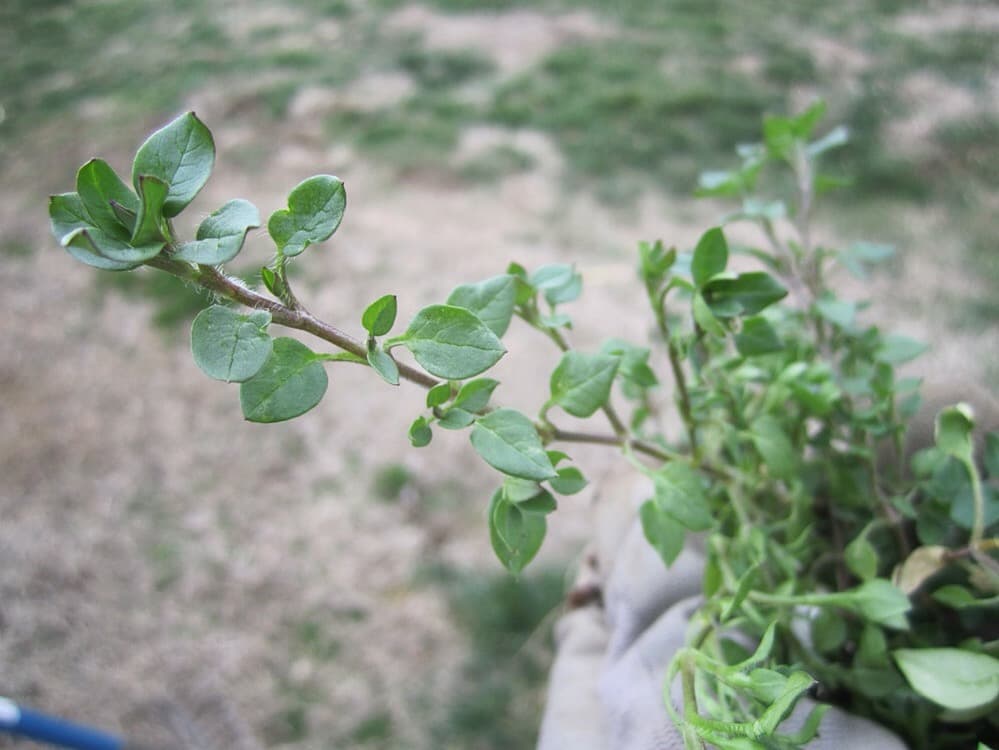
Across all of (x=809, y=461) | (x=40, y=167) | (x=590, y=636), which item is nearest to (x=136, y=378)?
(x=40, y=167)

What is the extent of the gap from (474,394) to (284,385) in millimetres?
69

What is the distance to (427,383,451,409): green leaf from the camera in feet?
0.96

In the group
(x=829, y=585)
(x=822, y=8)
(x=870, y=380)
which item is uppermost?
(x=870, y=380)

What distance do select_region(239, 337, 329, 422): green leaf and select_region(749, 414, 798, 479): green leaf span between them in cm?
21

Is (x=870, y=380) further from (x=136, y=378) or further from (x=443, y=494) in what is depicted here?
(x=136, y=378)

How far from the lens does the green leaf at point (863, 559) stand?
37 centimetres

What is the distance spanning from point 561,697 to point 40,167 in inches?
Result: 69.4

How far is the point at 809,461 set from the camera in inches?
17.9

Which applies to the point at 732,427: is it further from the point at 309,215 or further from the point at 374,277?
the point at 374,277

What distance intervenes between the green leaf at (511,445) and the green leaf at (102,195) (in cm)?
12

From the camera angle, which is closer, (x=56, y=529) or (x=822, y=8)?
(x=56, y=529)

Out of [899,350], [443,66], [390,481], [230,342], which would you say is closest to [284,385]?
[230,342]

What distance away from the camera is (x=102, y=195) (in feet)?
0.79

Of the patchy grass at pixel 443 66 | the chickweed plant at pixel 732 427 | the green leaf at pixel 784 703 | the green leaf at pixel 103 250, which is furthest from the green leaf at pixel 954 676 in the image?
the patchy grass at pixel 443 66
